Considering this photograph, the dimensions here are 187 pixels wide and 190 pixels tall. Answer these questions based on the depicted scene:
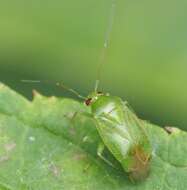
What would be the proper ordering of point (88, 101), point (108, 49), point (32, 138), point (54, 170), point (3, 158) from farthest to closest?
point (108, 49), point (88, 101), point (32, 138), point (3, 158), point (54, 170)

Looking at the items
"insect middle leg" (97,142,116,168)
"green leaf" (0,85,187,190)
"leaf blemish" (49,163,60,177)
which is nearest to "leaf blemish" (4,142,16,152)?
"green leaf" (0,85,187,190)

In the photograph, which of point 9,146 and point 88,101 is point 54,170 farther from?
point 88,101

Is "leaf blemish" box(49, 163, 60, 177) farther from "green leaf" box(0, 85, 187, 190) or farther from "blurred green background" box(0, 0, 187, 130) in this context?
"blurred green background" box(0, 0, 187, 130)

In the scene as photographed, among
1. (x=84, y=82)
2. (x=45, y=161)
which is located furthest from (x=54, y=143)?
(x=84, y=82)

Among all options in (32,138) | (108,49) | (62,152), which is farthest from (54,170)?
(108,49)

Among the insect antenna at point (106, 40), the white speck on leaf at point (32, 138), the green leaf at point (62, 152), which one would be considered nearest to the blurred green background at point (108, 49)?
the insect antenna at point (106, 40)

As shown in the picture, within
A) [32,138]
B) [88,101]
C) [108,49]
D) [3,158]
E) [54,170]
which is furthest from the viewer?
[108,49]

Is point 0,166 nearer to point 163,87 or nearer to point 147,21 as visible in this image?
point 163,87
